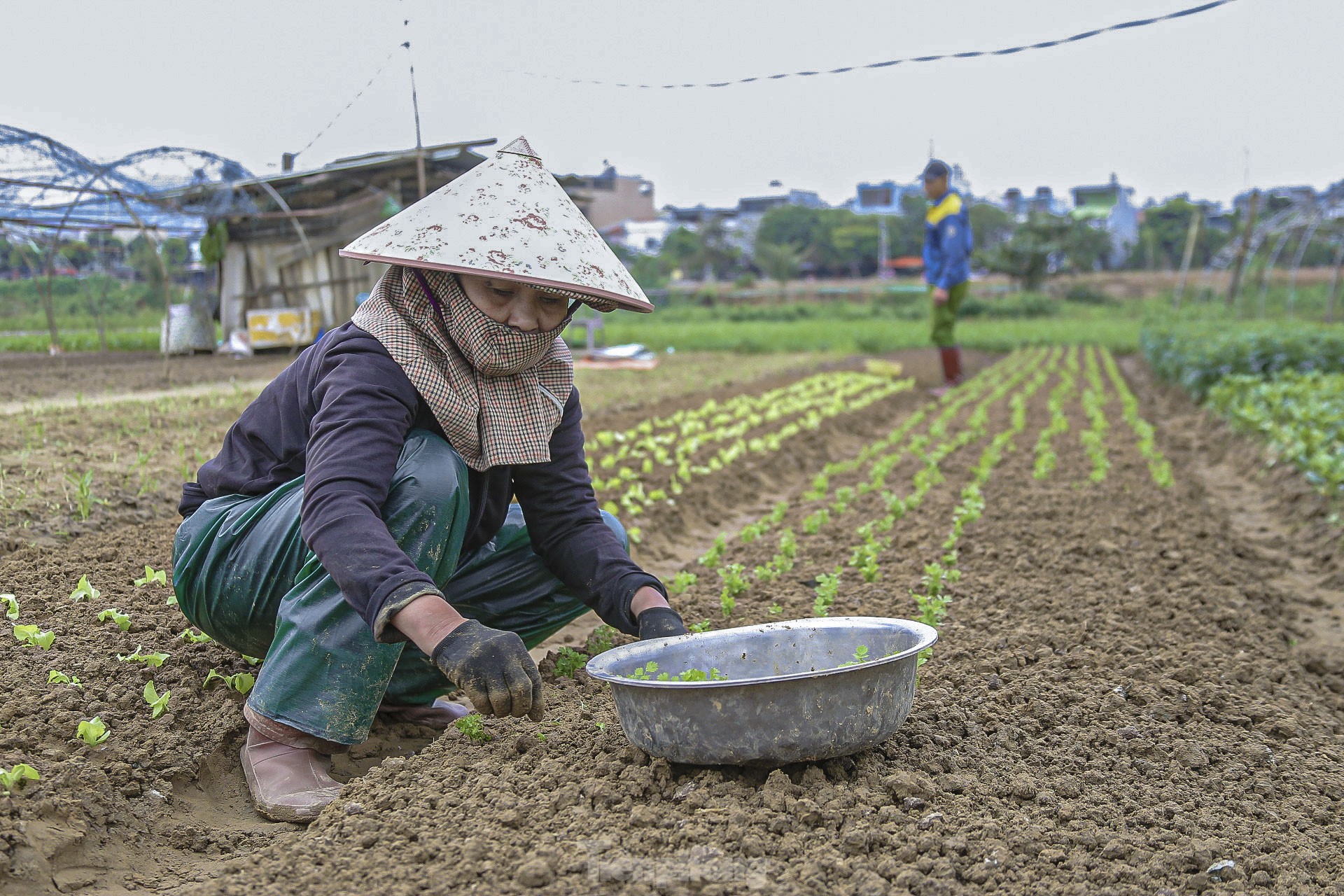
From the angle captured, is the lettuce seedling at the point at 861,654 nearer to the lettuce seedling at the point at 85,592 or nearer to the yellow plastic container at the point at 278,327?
the lettuce seedling at the point at 85,592

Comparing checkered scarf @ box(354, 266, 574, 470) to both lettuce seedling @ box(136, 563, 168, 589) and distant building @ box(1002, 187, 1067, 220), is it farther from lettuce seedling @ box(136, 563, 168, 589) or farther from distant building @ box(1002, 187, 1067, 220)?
distant building @ box(1002, 187, 1067, 220)

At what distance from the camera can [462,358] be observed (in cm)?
243

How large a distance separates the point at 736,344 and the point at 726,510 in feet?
41.2

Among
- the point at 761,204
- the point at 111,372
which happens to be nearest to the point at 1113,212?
the point at 761,204

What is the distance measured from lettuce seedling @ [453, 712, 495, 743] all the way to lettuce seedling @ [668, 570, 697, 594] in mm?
1443

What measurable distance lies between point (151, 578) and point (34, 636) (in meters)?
0.51

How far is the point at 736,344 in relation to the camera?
18.4m

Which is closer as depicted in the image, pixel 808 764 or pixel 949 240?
pixel 808 764

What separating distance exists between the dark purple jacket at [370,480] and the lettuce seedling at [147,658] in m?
0.38

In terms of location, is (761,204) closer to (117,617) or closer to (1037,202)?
(1037,202)

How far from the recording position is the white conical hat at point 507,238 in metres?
2.25

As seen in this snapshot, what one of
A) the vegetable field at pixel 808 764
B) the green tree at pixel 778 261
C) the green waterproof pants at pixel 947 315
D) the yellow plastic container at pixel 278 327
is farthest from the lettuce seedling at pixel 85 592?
the green tree at pixel 778 261

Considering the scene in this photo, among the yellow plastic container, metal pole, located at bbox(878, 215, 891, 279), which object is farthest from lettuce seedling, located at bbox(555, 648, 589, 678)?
metal pole, located at bbox(878, 215, 891, 279)

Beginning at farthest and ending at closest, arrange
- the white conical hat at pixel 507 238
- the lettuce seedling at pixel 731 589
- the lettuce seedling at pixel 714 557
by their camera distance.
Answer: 1. the lettuce seedling at pixel 714 557
2. the lettuce seedling at pixel 731 589
3. the white conical hat at pixel 507 238
